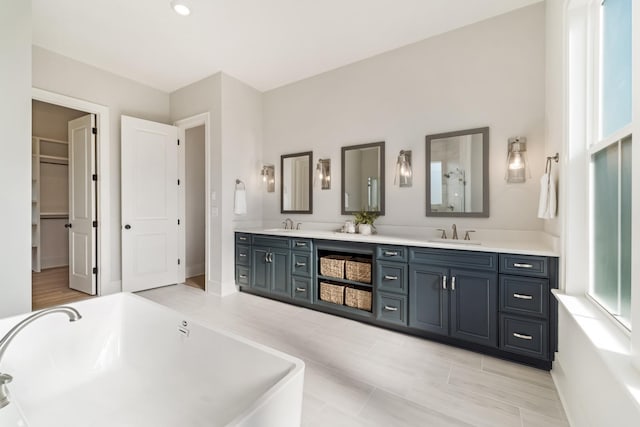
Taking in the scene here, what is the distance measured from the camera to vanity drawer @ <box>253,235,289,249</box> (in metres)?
3.38

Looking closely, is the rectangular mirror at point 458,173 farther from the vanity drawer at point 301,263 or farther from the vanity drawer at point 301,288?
the vanity drawer at point 301,288

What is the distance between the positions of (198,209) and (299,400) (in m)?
4.44

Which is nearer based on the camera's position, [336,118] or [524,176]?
[524,176]

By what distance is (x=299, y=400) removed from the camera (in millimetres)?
1122

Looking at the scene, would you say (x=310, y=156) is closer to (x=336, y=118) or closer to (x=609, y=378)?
(x=336, y=118)

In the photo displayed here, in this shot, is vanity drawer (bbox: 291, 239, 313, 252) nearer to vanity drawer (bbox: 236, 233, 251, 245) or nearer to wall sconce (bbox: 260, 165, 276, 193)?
vanity drawer (bbox: 236, 233, 251, 245)

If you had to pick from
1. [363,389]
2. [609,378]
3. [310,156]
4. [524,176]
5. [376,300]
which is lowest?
[363,389]

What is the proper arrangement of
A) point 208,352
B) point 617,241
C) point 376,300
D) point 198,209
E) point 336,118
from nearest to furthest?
point 617,241 → point 208,352 → point 376,300 → point 336,118 → point 198,209

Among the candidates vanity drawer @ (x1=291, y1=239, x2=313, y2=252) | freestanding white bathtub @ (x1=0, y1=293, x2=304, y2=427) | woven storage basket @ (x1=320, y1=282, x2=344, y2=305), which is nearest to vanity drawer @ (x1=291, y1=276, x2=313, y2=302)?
woven storage basket @ (x1=320, y1=282, x2=344, y2=305)

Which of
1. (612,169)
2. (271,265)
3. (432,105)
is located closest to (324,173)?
(271,265)

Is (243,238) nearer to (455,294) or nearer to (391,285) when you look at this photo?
(391,285)

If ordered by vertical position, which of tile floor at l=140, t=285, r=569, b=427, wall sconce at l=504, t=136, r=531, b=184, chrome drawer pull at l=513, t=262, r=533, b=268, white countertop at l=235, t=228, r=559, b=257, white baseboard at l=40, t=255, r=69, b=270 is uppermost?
wall sconce at l=504, t=136, r=531, b=184

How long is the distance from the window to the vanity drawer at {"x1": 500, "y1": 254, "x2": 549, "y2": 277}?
31 cm

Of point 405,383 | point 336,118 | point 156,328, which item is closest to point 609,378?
A: point 405,383
